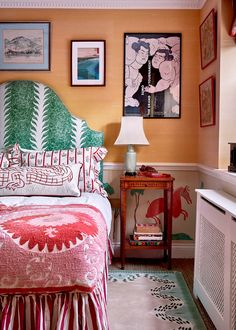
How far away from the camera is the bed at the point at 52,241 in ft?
5.24

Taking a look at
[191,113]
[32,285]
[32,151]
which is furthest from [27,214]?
[191,113]

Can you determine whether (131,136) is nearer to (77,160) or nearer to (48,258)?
(77,160)

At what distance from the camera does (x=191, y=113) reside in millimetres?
3465

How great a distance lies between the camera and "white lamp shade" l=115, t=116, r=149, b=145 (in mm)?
3201

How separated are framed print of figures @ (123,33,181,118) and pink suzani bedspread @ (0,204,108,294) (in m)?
1.96

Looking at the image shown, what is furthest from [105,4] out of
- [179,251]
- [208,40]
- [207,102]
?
[179,251]

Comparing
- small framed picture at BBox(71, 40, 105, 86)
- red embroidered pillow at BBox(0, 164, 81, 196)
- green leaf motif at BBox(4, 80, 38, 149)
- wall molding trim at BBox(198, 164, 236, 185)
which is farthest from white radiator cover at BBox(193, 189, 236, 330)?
green leaf motif at BBox(4, 80, 38, 149)

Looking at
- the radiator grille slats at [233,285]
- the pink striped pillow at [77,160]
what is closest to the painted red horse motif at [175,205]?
the pink striped pillow at [77,160]

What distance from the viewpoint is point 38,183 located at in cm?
278

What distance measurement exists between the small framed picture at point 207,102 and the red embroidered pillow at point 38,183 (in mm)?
1308

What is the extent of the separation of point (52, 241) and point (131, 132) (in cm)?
175

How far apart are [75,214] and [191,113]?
1.94 metres

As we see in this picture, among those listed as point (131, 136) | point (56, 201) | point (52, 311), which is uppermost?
point (131, 136)

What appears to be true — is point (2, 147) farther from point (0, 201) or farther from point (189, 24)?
point (189, 24)
